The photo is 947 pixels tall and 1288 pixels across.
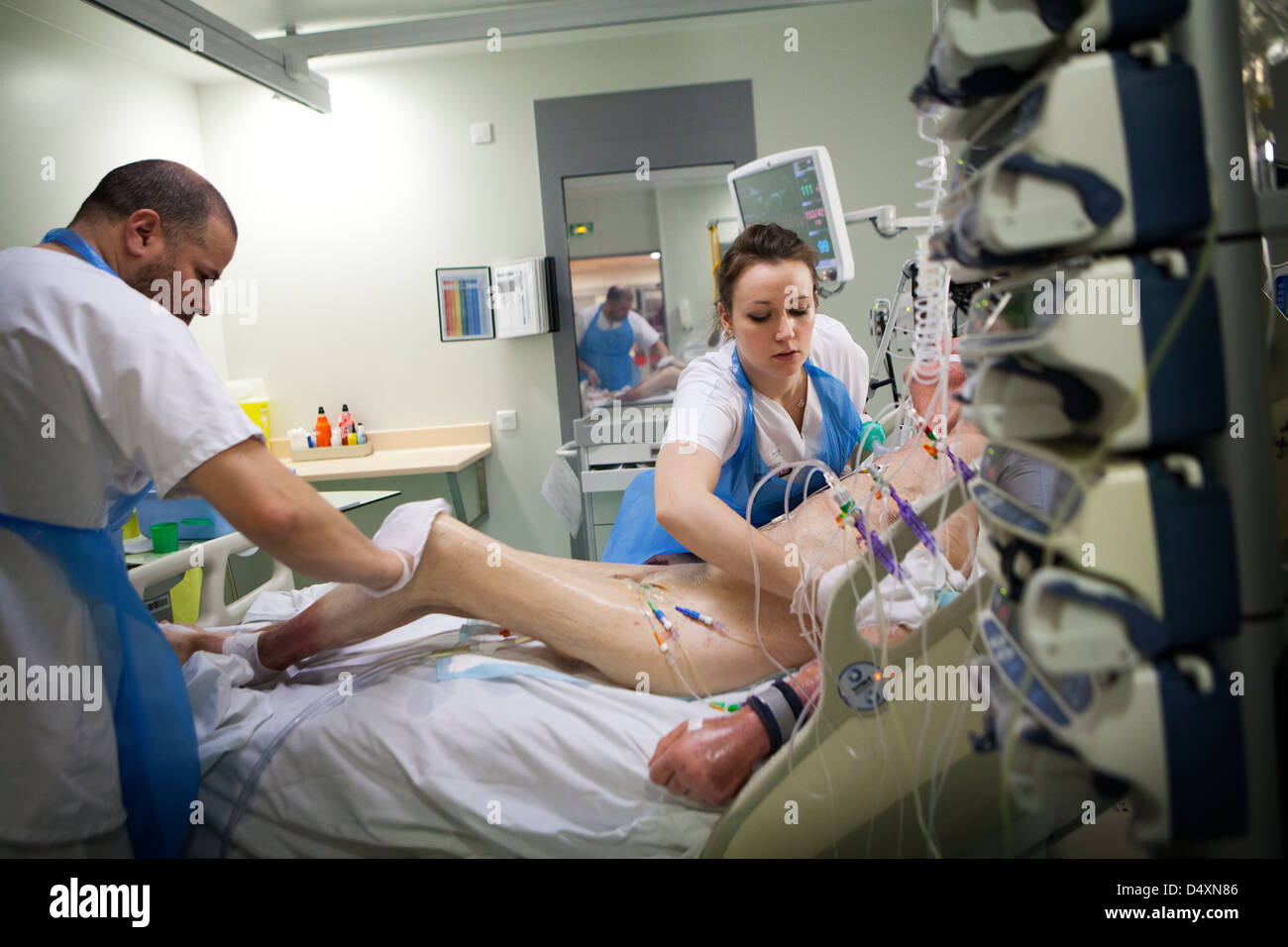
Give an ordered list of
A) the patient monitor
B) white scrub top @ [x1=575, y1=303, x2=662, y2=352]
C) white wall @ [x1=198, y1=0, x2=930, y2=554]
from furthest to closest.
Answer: white scrub top @ [x1=575, y1=303, x2=662, y2=352] → white wall @ [x1=198, y1=0, x2=930, y2=554] → the patient monitor

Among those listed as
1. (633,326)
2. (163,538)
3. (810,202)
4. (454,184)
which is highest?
(454,184)

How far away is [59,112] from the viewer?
2.41 m

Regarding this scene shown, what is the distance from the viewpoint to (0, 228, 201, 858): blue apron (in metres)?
1.13

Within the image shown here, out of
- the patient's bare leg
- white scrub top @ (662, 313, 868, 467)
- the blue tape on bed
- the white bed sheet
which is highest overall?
white scrub top @ (662, 313, 868, 467)

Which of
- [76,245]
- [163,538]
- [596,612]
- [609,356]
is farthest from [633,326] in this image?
[76,245]

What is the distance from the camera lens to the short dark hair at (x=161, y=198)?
47.8 inches

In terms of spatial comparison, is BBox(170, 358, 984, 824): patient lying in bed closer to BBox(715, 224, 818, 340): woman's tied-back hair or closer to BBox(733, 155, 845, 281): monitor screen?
BBox(715, 224, 818, 340): woman's tied-back hair

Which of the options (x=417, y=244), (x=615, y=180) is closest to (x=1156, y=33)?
(x=615, y=180)

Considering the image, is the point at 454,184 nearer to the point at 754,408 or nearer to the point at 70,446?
the point at 754,408

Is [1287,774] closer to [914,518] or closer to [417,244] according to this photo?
[914,518]

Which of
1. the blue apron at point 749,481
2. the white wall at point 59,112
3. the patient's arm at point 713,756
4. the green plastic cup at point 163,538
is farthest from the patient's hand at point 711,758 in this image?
the white wall at point 59,112

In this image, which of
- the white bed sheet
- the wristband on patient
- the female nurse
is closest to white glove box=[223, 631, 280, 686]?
the white bed sheet

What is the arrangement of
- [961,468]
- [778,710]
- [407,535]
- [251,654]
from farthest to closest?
[251,654] < [407,535] < [778,710] < [961,468]

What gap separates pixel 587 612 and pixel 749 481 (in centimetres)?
56
